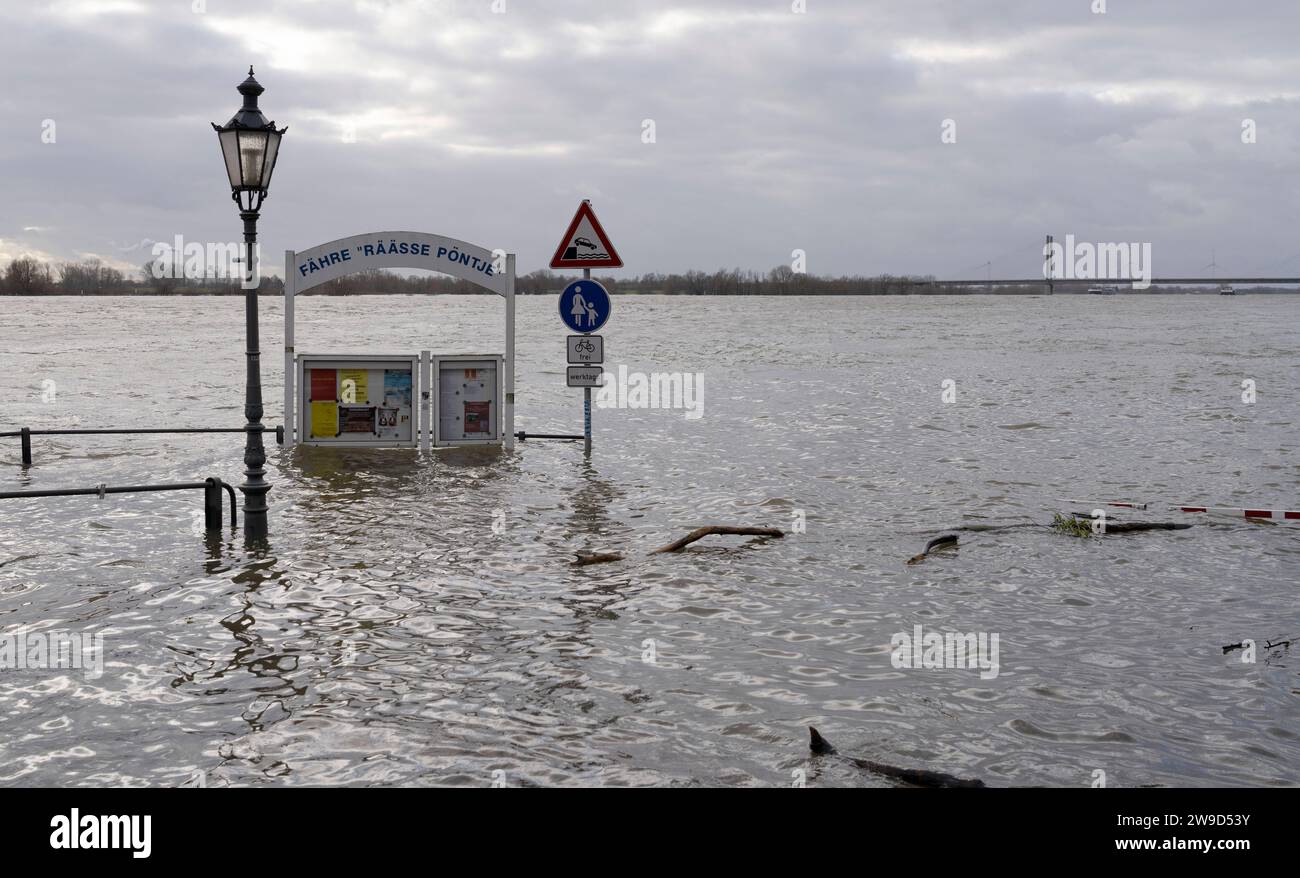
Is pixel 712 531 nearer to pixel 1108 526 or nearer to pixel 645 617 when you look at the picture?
pixel 645 617

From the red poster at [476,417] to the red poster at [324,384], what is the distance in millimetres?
1920

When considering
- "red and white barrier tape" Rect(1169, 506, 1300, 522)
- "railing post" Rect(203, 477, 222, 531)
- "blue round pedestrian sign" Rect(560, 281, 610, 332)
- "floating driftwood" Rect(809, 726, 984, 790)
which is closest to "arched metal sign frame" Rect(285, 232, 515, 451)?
"blue round pedestrian sign" Rect(560, 281, 610, 332)

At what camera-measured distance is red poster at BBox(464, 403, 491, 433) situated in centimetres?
1739

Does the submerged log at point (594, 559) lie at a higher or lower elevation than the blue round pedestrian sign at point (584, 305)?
lower

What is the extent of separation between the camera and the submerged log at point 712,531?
1031cm

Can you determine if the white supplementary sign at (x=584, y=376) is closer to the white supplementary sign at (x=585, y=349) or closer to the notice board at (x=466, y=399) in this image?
the white supplementary sign at (x=585, y=349)

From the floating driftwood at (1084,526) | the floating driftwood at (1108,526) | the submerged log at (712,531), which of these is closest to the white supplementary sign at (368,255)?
the submerged log at (712,531)

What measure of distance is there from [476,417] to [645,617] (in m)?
9.80

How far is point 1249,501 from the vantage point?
553 inches

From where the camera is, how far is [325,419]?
55.0ft
